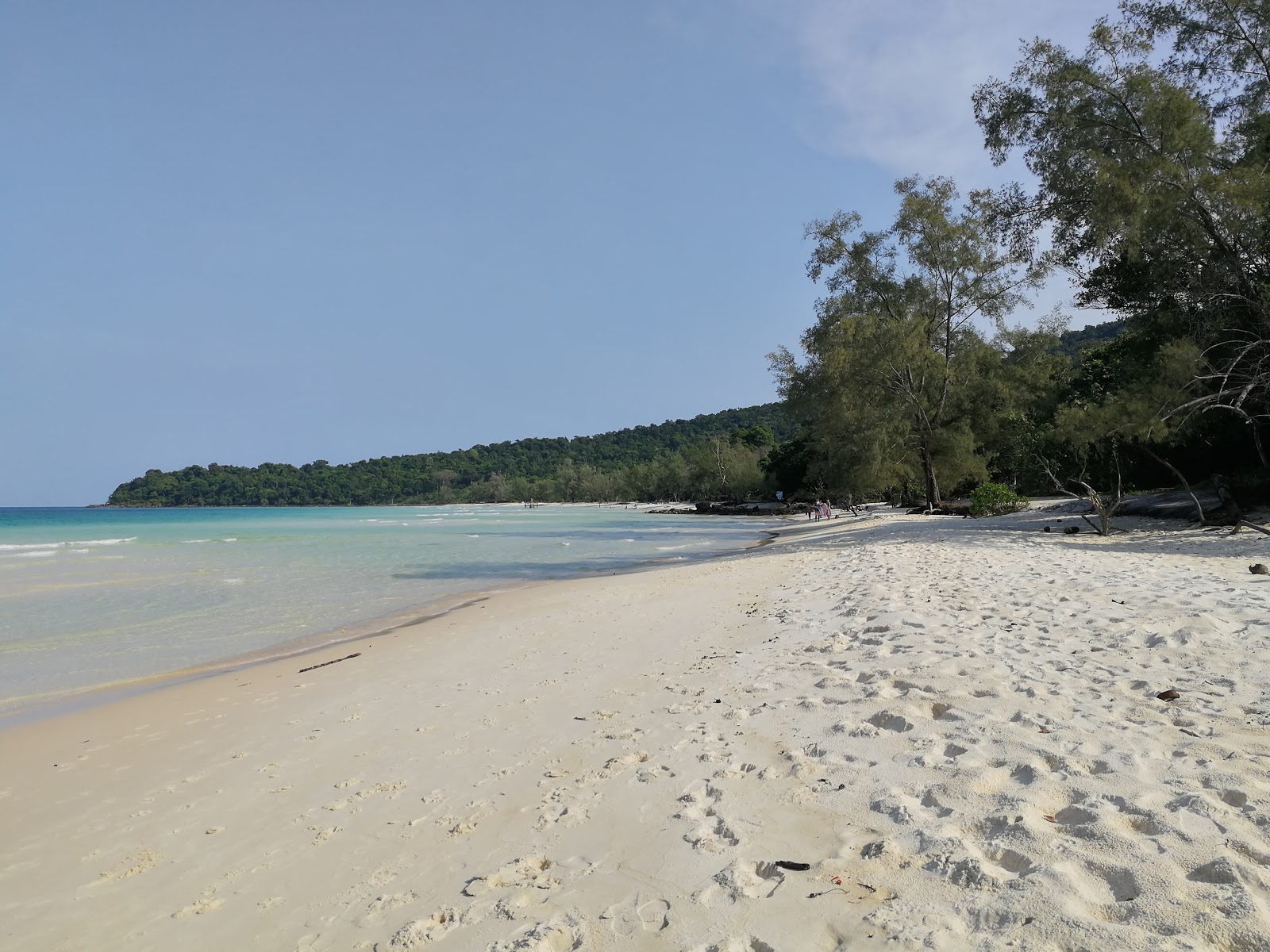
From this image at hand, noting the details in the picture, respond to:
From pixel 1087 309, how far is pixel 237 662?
20.3 metres

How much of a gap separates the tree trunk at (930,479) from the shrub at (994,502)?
174 inches

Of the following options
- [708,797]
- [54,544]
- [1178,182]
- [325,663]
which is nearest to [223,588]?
[325,663]

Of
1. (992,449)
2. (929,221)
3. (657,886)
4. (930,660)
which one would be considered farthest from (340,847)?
(992,449)

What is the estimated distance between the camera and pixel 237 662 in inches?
345

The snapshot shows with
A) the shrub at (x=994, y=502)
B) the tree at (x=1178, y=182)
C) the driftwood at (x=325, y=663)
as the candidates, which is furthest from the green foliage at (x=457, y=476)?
the driftwood at (x=325, y=663)

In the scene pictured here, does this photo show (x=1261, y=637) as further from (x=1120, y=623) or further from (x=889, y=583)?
(x=889, y=583)

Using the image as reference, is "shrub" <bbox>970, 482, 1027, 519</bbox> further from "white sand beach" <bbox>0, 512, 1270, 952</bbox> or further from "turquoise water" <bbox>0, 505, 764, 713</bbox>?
"white sand beach" <bbox>0, 512, 1270, 952</bbox>

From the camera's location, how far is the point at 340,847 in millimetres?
3404

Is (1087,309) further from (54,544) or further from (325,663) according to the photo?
(54,544)

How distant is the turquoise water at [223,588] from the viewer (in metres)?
9.23

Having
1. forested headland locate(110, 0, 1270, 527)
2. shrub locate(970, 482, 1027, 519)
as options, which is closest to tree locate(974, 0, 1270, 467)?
forested headland locate(110, 0, 1270, 527)

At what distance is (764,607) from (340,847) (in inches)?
257

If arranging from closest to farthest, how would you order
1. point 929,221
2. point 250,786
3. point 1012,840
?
point 1012,840, point 250,786, point 929,221

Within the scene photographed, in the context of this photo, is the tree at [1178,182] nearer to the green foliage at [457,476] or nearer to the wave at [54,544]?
the wave at [54,544]
